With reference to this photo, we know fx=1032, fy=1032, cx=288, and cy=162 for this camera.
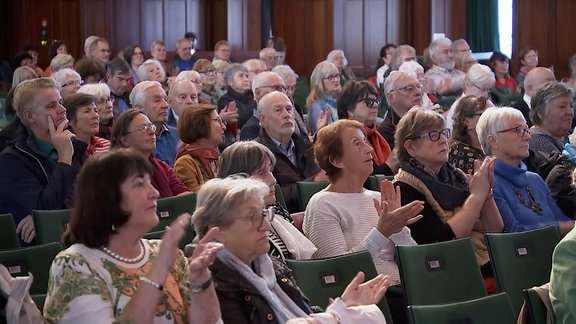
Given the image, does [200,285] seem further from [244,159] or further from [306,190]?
[306,190]

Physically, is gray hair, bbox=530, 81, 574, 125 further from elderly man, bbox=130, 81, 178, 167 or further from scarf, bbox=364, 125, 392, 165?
elderly man, bbox=130, 81, 178, 167

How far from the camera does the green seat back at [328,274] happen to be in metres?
3.77

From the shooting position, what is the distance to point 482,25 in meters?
15.6

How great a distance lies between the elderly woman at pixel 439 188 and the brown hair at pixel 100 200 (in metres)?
1.99

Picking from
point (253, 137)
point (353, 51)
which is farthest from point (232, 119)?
point (353, 51)

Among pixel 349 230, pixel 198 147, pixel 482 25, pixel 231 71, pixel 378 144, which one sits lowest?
pixel 349 230

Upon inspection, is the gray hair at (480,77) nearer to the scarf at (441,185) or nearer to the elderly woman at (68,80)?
the elderly woman at (68,80)

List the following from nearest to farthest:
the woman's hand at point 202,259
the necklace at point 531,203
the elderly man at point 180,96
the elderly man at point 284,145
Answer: the woman's hand at point 202,259, the necklace at point 531,203, the elderly man at point 284,145, the elderly man at point 180,96

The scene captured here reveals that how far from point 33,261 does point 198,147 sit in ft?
6.54

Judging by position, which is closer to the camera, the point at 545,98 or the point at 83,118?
the point at 83,118

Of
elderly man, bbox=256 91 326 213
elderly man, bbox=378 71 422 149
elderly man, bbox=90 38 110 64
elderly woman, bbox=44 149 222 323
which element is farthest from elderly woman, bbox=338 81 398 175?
elderly man, bbox=90 38 110 64

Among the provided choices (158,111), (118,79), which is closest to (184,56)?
(118,79)

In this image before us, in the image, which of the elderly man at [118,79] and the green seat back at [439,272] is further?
the elderly man at [118,79]

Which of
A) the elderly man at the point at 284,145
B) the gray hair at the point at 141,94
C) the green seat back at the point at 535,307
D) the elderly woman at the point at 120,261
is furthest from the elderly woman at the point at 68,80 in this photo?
the green seat back at the point at 535,307
